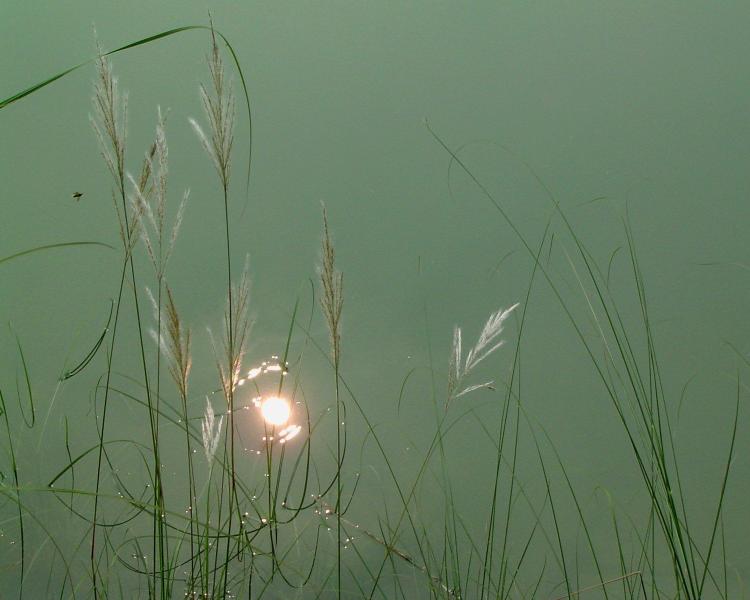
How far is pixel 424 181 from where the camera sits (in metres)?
1.58

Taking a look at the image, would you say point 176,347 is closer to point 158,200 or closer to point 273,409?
point 158,200

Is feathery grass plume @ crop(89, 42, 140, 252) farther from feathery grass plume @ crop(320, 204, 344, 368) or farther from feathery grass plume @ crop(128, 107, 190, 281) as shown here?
feathery grass plume @ crop(320, 204, 344, 368)

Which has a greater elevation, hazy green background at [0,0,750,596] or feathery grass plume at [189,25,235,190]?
hazy green background at [0,0,750,596]

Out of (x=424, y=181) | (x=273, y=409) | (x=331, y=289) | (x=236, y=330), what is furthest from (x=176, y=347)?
(x=424, y=181)

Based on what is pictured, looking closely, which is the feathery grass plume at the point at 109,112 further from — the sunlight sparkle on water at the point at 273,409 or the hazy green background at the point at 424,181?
the hazy green background at the point at 424,181

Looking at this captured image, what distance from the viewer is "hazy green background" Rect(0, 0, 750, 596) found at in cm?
149

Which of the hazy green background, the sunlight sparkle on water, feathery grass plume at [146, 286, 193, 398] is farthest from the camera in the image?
the hazy green background

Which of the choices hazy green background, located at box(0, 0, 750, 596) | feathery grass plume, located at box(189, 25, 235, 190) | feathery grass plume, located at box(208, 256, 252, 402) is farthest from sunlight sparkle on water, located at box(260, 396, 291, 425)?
feathery grass plume, located at box(189, 25, 235, 190)

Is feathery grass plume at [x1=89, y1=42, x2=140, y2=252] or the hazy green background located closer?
feathery grass plume at [x1=89, y1=42, x2=140, y2=252]

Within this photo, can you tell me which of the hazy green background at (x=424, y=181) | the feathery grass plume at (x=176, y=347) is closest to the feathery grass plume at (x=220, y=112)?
the feathery grass plume at (x=176, y=347)

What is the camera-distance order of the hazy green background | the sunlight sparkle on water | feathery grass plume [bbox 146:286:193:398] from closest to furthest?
feathery grass plume [bbox 146:286:193:398] → the sunlight sparkle on water → the hazy green background

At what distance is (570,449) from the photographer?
1.45 meters

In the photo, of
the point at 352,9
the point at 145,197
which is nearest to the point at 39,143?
the point at 352,9

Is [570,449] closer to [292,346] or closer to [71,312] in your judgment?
[292,346]
